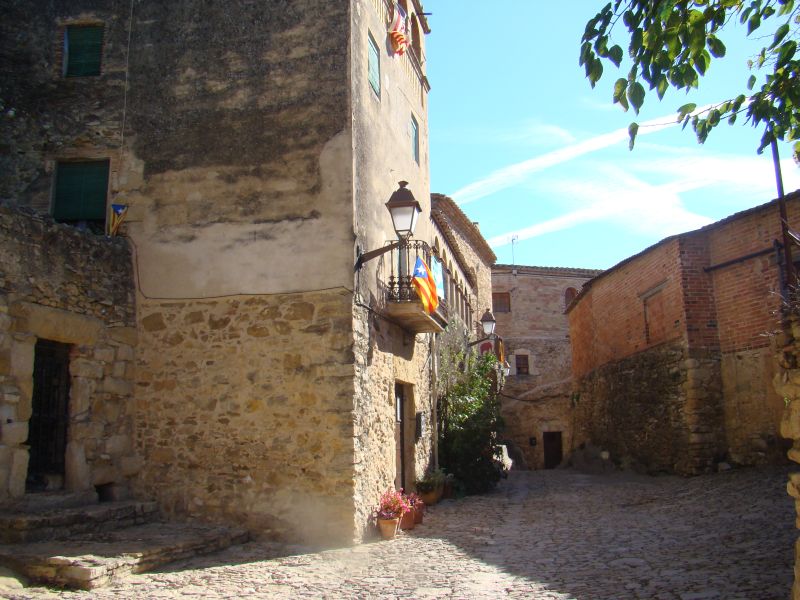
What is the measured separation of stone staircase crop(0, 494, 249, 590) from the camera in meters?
6.28

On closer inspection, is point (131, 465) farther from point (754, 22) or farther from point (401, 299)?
point (754, 22)

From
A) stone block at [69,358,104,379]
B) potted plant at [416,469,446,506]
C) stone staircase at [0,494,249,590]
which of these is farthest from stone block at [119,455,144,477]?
potted plant at [416,469,446,506]

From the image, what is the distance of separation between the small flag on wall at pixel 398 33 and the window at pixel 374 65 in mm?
921

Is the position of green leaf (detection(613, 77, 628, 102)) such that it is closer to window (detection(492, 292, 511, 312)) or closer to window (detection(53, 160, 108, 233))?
window (detection(53, 160, 108, 233))

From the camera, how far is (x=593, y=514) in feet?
35.2

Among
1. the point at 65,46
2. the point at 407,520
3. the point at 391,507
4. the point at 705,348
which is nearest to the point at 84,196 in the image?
the point at 65,46

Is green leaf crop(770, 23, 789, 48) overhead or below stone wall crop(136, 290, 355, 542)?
overhead

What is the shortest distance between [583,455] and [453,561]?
13.5 meters

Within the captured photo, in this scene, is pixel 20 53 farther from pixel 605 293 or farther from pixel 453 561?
pixel 605 293

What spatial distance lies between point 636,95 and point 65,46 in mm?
9101

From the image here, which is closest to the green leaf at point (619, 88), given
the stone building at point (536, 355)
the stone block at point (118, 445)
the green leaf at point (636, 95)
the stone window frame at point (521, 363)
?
the green leaf at point (636, 95)

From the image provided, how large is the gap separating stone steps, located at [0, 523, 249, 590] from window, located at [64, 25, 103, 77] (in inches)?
252

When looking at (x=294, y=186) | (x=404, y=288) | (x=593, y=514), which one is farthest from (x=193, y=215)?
(x=593, y=514)

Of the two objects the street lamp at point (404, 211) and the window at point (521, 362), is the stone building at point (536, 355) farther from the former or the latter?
the street lamp at point (404, 211)
